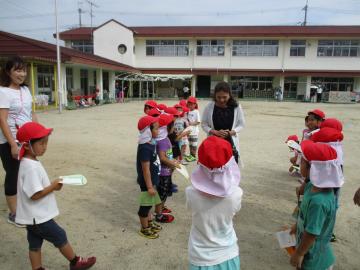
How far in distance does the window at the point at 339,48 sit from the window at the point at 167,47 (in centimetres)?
1269

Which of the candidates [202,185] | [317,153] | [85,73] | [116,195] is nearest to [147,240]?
[116,195]

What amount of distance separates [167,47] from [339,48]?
16.1 metres

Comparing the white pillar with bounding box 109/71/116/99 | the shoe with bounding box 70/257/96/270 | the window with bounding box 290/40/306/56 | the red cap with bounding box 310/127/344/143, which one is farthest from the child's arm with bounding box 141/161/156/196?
the window with bounding box 290/40/306/56

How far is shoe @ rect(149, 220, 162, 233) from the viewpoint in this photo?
3377 millimetres

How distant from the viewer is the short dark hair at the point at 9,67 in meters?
3.02

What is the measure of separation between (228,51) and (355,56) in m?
11.7

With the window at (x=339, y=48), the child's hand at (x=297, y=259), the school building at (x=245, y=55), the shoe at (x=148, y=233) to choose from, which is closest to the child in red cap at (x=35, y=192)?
the shoe at (x=148, y=233)

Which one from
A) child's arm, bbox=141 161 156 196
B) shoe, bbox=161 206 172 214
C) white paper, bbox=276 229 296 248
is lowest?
shoe, bbox=161 206 172 214

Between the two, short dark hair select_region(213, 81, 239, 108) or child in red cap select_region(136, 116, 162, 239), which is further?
short dark hair select_region(213, 81, 239, 108)

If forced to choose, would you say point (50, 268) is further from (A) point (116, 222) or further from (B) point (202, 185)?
(B) point (202, 185)

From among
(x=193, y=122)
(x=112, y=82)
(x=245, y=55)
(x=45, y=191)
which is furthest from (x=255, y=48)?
(x=45, y=191)

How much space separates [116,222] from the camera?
12.0 ft

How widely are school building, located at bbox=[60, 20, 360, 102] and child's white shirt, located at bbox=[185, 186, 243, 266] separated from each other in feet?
91.3

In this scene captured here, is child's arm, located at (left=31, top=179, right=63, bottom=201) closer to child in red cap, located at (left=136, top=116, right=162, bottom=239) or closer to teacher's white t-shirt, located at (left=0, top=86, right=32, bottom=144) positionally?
child in red cap, located at (left=136, top=116, right=162, bottom=239)
